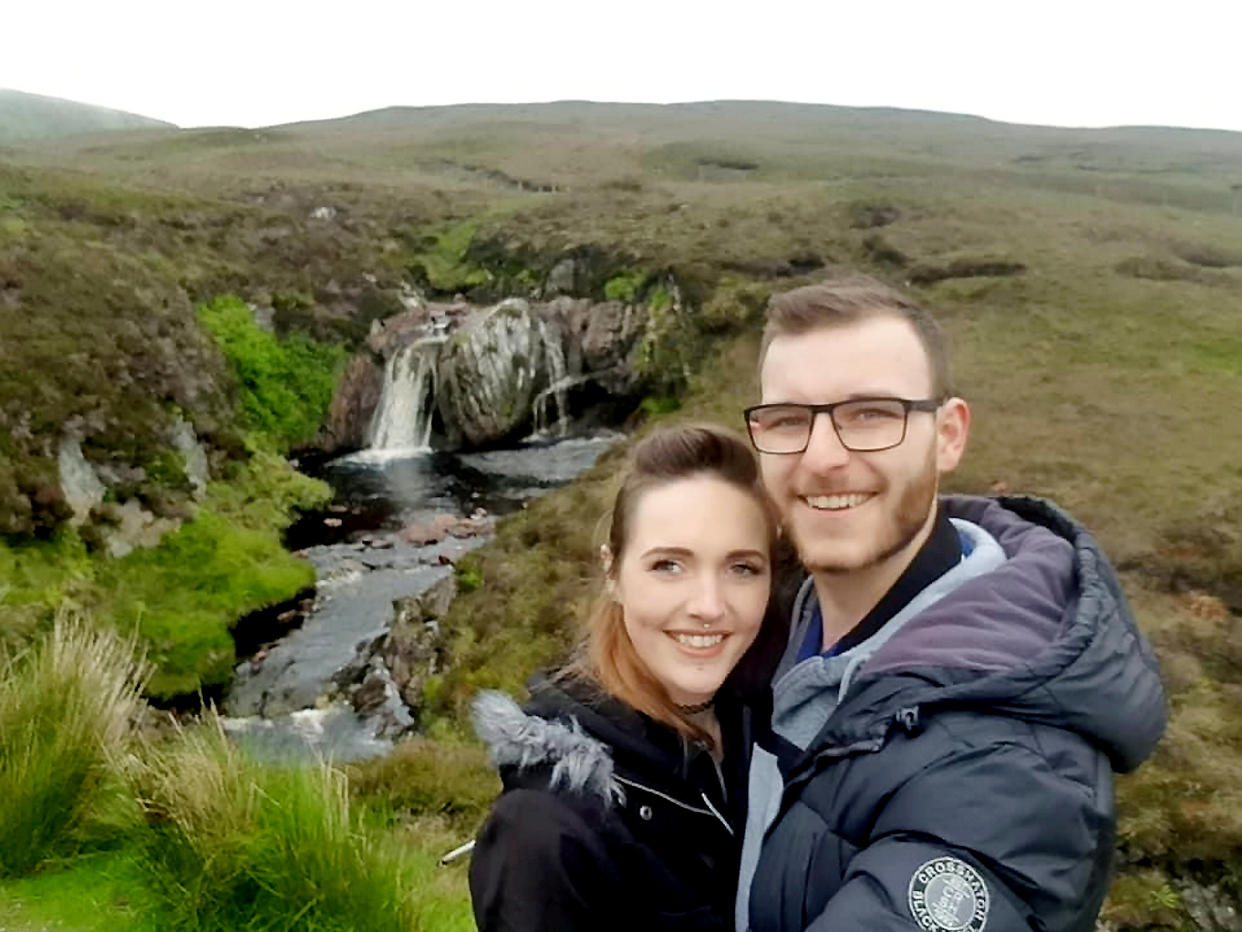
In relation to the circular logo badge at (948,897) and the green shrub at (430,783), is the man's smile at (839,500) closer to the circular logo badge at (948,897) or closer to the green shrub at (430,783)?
the circular logo badge at (948,897)

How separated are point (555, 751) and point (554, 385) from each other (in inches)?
1140

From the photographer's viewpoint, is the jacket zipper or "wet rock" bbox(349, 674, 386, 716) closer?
the jacket zipper

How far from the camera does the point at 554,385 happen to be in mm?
31375

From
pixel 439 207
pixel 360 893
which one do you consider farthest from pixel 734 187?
pixel 360 893

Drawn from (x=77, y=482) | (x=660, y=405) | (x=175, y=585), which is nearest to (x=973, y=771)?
(x=175, y=585)

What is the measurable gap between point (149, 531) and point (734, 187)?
42028mm

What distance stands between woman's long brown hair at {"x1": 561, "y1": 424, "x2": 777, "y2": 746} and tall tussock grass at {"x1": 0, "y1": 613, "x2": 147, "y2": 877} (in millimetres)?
4747

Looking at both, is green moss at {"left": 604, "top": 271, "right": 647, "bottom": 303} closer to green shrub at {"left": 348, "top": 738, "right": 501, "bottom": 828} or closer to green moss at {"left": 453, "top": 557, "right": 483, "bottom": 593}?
green moss at {"left": 453, "top": 557, "right": 483, "bottom": 593}

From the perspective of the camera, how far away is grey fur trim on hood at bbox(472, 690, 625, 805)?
260cm

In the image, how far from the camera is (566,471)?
88.3 feet

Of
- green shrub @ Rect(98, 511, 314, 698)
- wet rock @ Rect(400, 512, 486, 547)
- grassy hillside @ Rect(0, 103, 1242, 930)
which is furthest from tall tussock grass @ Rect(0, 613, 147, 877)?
wet rock @ Rect(400, 512, 486, 547)

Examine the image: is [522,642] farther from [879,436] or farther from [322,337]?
[322,337]

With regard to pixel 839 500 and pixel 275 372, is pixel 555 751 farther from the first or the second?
pixel 275 372

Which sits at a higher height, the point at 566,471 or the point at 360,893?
the point at 360,893
